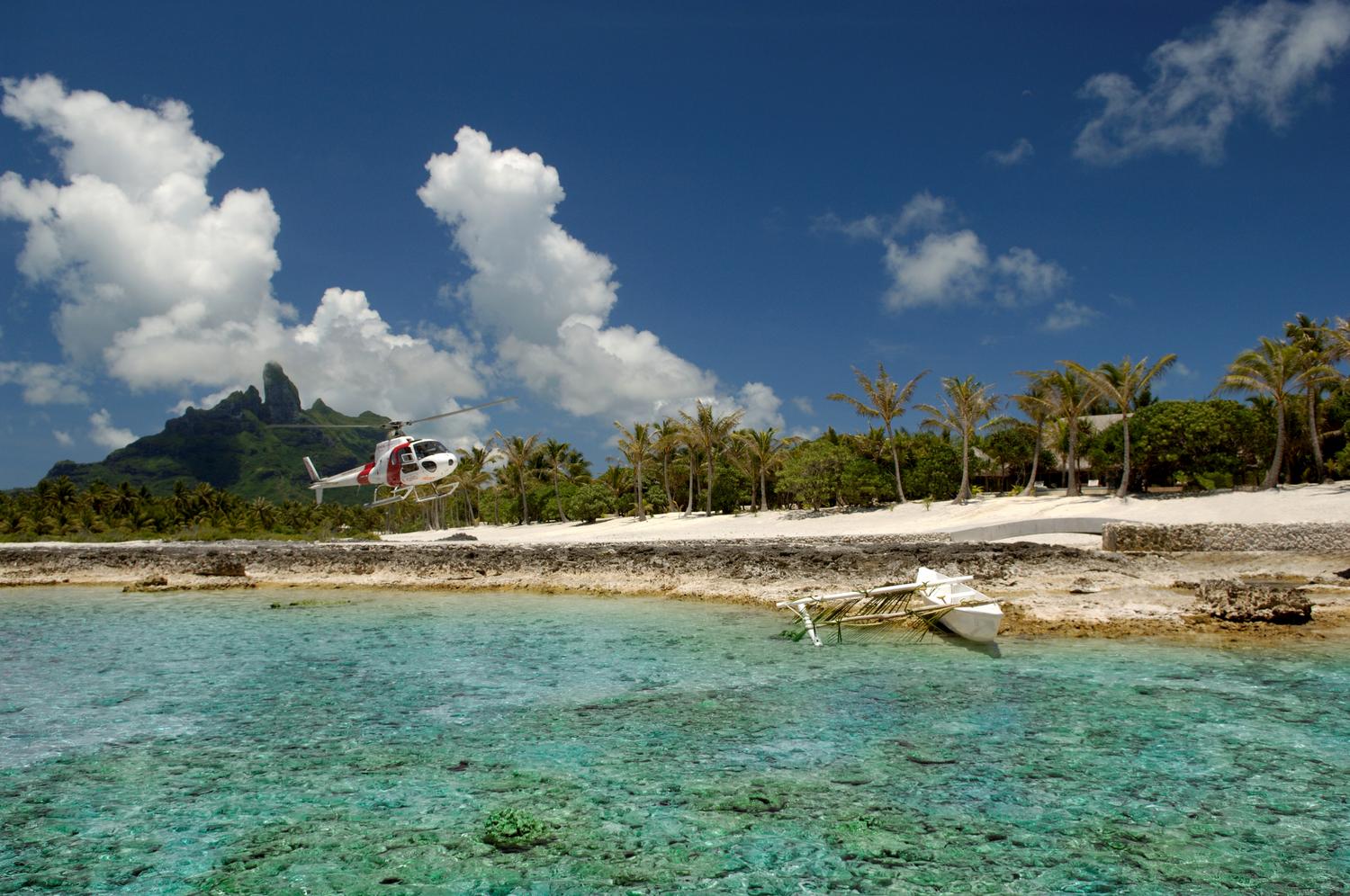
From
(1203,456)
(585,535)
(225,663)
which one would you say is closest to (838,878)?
(225,663)

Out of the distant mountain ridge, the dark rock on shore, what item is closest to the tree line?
the dark rock on shore

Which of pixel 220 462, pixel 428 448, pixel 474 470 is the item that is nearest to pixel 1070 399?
pixel 428 448

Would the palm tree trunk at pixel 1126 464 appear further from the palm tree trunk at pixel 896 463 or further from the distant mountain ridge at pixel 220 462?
the distant mountain ridge at pixel 220 462

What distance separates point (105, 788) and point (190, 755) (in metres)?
1.18

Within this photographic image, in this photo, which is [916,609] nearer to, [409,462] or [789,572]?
[789,572]

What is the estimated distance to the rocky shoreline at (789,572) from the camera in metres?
17.5

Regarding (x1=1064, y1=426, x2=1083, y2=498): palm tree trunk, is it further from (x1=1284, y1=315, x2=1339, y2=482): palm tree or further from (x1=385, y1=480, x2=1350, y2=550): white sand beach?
(x1=1284, y1=315, x2=1339, y2=482): palm tree

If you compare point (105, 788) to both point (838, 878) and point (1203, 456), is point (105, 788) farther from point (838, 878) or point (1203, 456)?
point (1203, 456)

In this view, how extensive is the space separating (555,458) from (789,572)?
180 ft

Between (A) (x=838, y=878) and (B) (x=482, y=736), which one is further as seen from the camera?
(B) (x=482, y=736)

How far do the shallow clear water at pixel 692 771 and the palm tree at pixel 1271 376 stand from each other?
31.2 meters

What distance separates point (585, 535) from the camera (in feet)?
183

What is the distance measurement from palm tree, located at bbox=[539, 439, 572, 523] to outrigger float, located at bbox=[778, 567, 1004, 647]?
5696cm

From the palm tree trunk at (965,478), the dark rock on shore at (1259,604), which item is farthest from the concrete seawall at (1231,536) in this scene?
the palm tree trunk at (965,478)
